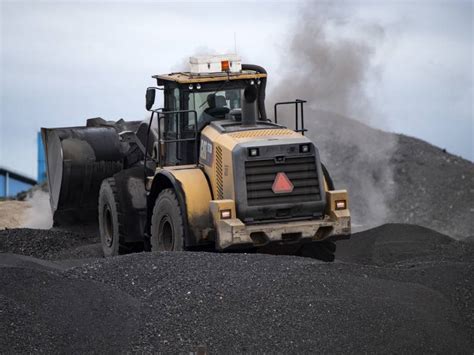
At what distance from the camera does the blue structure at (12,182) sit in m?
35.9

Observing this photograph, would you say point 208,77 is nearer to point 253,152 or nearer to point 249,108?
point 249,108

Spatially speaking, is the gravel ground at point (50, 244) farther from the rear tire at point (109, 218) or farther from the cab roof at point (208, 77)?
the cab roof at point (208, 77)

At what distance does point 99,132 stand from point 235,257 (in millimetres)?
6126

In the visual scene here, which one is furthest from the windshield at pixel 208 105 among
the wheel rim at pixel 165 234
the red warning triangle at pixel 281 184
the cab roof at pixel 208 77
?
the red warning triangle at pixel 281 184

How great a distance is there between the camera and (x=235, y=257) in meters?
14.3

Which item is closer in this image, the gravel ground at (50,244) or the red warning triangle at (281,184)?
the red warning triangle at (281,184)

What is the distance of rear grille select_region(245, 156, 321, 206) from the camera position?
15172mm

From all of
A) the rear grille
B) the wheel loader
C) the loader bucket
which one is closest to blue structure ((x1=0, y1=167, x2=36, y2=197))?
the loader bucket

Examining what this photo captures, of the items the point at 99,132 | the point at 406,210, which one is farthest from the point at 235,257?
the point at 406,210

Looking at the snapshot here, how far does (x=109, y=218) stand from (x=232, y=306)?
20.7 feet

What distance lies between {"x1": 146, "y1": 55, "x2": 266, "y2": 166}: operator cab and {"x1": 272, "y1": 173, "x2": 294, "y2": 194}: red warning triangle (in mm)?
1430

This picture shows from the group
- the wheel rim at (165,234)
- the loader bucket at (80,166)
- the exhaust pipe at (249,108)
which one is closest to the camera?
the exhaust pipe at (249,108)

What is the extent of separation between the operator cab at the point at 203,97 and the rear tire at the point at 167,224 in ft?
2.78

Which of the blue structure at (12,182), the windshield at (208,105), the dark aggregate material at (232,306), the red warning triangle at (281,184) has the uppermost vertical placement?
the windshield at (208,105)
